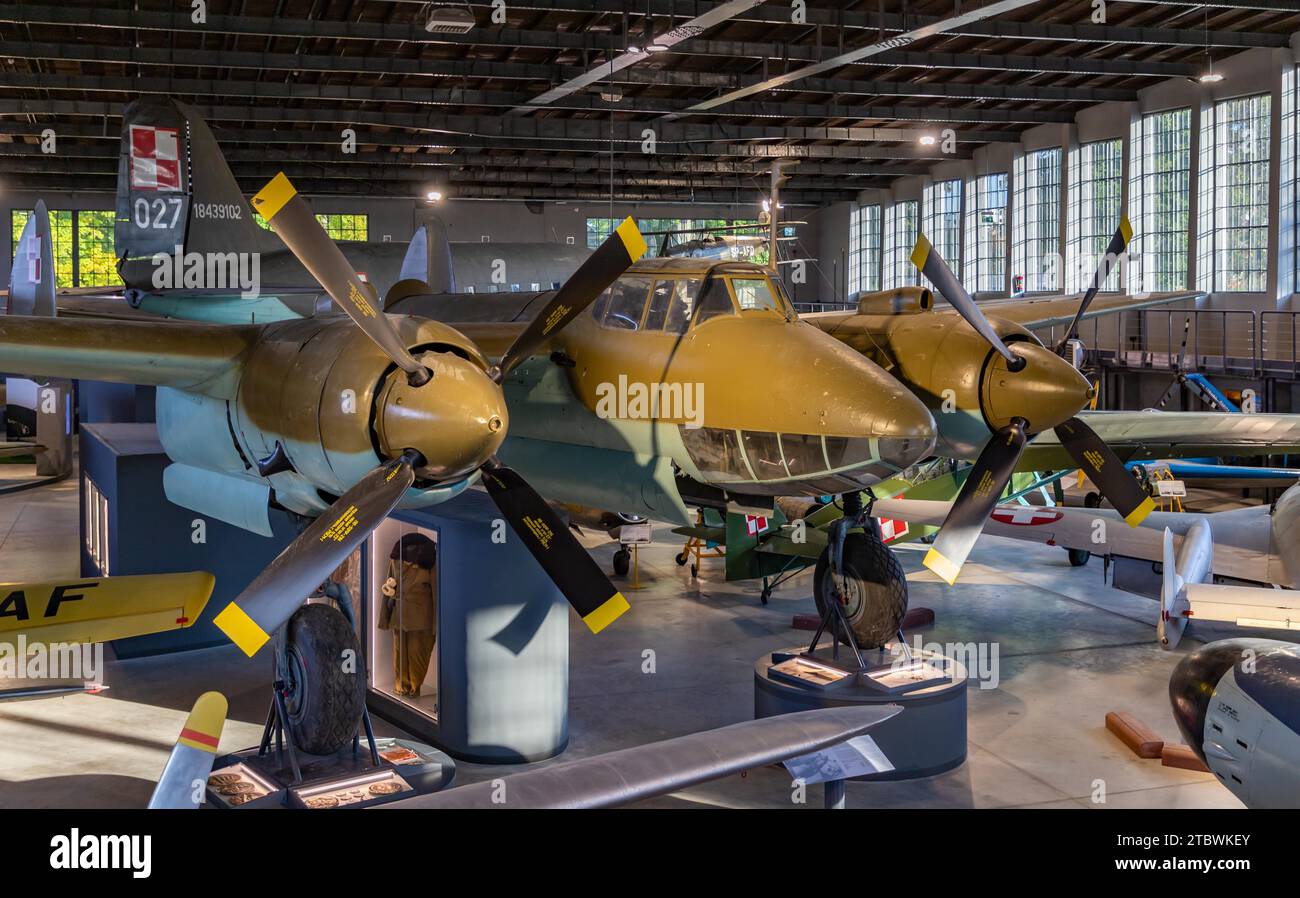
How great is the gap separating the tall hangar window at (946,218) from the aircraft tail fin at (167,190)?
31.1 metres

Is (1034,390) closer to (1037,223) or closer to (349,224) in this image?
(1037,223)

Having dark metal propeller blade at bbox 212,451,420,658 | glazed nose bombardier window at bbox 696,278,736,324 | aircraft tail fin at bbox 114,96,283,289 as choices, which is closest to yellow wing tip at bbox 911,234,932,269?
glazed nose bombardier window at bbox 696,278,736,324

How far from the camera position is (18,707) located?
12508 millimetres

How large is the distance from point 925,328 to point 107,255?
43.4 m

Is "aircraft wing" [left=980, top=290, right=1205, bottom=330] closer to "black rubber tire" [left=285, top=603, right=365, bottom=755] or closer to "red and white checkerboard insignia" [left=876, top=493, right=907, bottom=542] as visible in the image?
"red and white checkerboard insignia" [left=876, top=493, right=907, bottom=542]

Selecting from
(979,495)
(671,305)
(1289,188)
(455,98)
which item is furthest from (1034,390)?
(1289,188)

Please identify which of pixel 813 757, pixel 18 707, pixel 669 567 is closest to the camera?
pixel 813 757

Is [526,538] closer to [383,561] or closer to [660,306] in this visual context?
[660,306]

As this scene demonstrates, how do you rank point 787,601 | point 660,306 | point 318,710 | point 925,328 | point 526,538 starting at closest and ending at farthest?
point 526,538, point 318,710, point 660,306, point 925,328, point 787,601

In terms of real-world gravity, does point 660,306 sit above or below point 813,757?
above

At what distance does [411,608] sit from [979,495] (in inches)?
221

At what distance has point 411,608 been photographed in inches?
471

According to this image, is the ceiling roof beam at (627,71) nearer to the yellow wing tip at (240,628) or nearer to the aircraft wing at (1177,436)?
the aircraft wing at (1177,436)

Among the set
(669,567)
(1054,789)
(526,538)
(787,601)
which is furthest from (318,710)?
(669,567)
